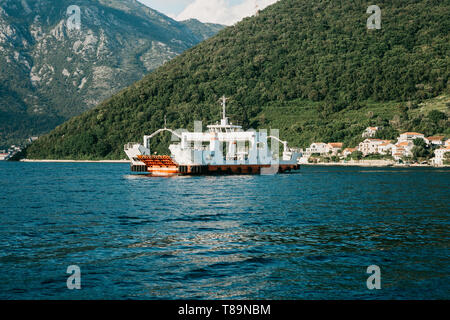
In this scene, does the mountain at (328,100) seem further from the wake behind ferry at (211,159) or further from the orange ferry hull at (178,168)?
the orange ferry hull at (178,168)

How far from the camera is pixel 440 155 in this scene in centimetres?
12500

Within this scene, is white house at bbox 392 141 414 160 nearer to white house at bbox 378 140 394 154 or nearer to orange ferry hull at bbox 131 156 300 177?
white house at bbox 378 140 394 154

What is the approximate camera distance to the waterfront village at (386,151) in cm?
12950

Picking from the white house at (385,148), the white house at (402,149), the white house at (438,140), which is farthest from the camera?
the white house at (385,148)

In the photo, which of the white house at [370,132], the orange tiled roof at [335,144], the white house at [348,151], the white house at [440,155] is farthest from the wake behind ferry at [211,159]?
the white house at [370,132]

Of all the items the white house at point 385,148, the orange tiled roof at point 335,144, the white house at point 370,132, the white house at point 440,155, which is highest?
the white house at point 370,132

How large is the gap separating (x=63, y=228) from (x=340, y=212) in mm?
19641

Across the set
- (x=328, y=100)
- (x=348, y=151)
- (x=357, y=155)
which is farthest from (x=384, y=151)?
(x=328, y=100)

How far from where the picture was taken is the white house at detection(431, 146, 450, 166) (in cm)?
12426

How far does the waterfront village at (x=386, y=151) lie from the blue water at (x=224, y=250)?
9763 centimetres

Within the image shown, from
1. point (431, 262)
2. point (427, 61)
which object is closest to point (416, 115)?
point (427, 61)

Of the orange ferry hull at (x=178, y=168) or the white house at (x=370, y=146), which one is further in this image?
the white house at (x=370, y=146)

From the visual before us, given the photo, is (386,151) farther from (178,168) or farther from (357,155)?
(178,168)
